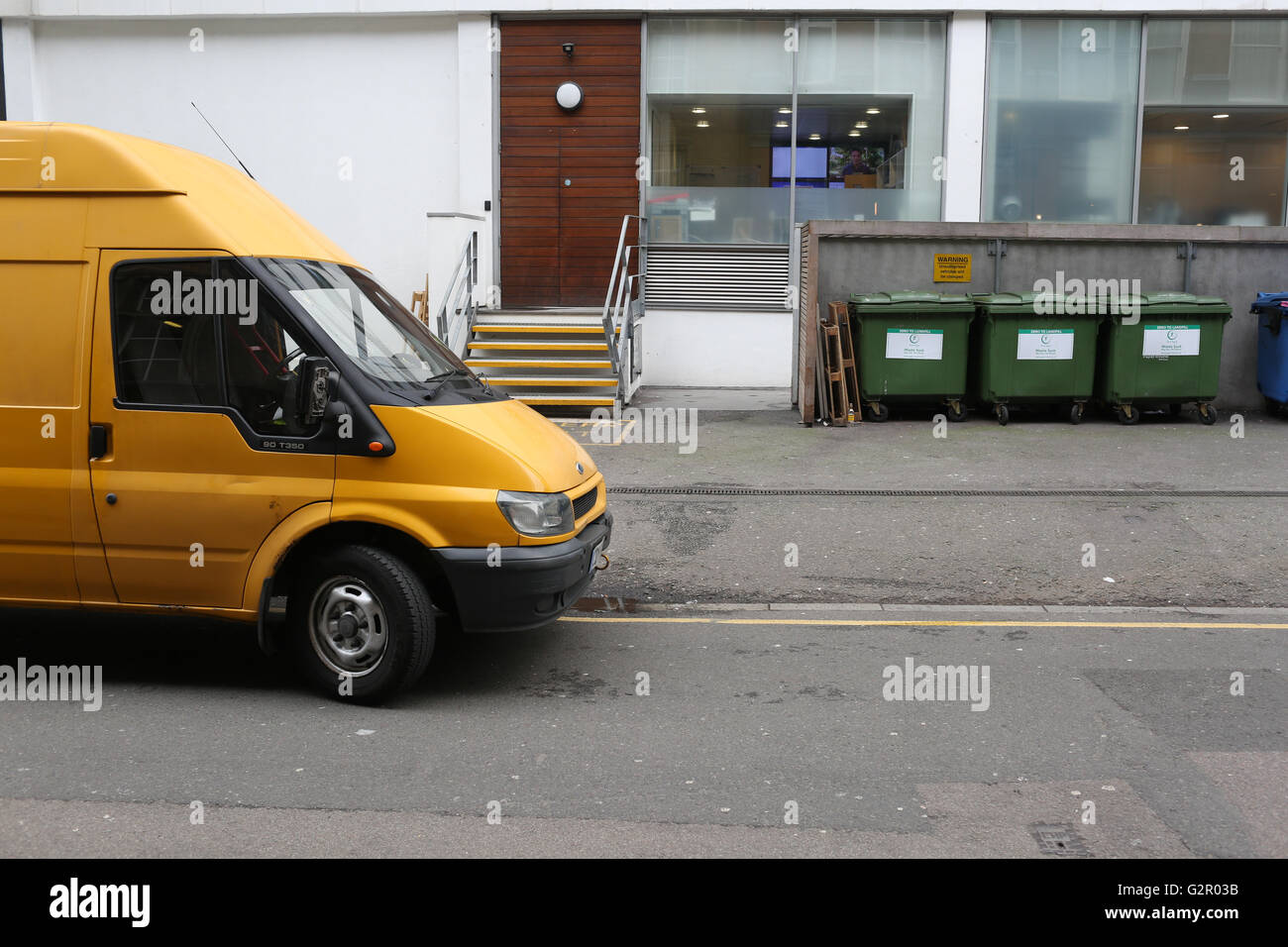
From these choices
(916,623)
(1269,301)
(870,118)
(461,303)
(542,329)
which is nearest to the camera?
(916,623)

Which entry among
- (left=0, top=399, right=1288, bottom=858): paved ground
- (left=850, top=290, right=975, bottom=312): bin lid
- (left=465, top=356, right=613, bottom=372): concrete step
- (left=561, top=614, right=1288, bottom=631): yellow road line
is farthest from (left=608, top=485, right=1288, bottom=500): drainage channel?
(left=465, top=356, right=613, bottom=372): concrete step

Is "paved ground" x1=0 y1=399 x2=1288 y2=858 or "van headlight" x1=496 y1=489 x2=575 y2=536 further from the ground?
"van headlight" x1=496 y1=489 x2=575 y2=536

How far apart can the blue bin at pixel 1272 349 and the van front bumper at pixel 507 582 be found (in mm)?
10999

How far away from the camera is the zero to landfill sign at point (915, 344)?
531 inches

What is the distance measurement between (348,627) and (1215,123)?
17311 mm

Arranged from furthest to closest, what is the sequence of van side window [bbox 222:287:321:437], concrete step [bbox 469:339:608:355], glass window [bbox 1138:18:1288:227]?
glass window [bbox 1138:18:1288:227] → concrete step [bbox 469:339:608:355] → van side window [bbox 222:287:321:437]

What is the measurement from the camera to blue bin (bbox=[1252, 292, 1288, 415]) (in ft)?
44.5

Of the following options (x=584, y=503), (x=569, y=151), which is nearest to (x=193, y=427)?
(x=584, y=503)

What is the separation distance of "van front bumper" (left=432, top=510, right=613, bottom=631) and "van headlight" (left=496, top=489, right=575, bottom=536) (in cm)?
8

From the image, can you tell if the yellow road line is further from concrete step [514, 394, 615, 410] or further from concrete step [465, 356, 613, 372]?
concrete step [465, 356, 613, 372]

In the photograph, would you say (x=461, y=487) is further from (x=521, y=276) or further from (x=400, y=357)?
(x=521, y=276)

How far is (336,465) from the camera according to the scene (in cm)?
541

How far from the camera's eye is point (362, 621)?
546cm

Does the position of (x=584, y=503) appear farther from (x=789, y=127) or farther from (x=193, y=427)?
(x=789, y=127)
